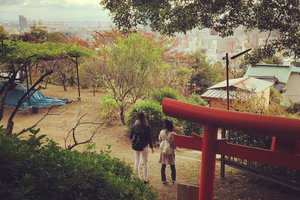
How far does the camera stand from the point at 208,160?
1681 millimetres

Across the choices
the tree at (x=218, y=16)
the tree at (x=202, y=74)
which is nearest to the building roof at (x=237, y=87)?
the tree at (x=218, y=16)

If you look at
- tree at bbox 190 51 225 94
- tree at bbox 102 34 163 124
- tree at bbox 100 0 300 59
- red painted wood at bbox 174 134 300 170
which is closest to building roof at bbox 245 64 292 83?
tree at bbox 190 51 225 94

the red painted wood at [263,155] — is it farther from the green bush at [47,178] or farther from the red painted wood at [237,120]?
the green bush at [47,178]

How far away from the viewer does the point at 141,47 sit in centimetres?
932

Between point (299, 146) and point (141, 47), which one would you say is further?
point (141, 47)

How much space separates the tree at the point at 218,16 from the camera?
4.67 m

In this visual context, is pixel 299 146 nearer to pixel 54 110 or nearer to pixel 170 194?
pixel 170 194

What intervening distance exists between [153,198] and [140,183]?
0.19m

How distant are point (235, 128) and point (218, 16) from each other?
456 cm

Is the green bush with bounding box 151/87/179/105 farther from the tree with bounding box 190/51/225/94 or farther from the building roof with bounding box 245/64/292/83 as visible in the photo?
the building roof with bounding box 245/64/292/83

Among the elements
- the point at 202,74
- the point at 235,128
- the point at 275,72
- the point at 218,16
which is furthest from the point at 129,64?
the point at 275,72

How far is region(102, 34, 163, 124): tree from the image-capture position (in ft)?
30.1

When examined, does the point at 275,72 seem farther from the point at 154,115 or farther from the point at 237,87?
the point at 154,115

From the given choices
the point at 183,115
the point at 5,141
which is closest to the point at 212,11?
the point at 183,115
